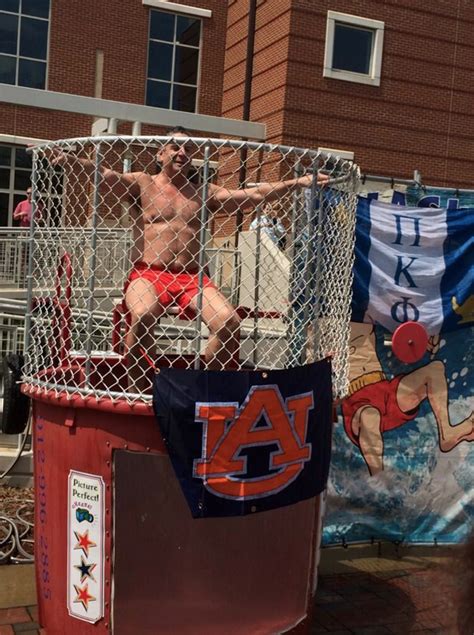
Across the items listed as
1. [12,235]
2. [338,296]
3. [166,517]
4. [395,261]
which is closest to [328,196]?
[338,296]

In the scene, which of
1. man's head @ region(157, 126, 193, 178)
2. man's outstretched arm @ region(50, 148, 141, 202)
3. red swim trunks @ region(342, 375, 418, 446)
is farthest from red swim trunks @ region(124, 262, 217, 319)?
red swim trunks @ region(342, 375, 418, 446)

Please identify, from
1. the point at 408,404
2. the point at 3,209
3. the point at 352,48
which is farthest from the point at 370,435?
the point at 3,209

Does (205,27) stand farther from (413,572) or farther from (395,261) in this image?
(413,572)

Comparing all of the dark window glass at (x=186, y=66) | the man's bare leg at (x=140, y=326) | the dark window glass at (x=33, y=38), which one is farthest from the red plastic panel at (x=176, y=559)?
the dark window glass at (x=186, y=66)

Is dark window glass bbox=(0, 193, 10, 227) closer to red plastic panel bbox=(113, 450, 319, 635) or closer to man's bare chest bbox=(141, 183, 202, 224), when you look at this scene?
man's bare chest bbox=(141, 183, 202, 224)

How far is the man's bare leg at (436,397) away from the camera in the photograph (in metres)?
5.46

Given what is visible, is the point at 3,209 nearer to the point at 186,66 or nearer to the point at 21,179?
the point at 21,179

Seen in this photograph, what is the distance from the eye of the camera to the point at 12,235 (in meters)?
14.7

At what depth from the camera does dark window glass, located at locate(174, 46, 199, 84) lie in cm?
1945

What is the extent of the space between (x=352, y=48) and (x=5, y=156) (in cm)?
881

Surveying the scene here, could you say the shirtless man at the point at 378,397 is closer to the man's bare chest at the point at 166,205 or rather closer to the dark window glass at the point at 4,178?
the man's bare chest at the point at 166,205

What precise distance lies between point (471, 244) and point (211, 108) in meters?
15.2

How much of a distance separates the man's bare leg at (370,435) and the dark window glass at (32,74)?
1525 centimetres

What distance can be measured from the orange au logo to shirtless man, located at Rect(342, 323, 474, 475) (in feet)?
6.18
